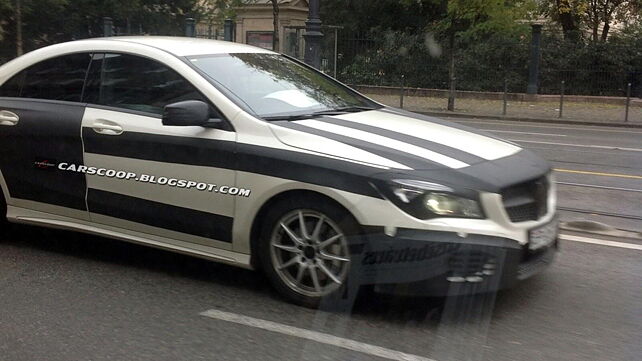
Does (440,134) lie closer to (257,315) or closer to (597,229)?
(257,315)

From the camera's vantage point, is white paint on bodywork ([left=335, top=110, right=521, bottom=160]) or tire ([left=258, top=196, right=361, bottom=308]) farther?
white paint on bodywork ([left=335, top=110, right=521, bottom=160])

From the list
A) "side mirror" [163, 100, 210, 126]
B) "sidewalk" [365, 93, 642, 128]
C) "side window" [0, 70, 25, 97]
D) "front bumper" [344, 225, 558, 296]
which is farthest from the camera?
"sidewalk" [365, 93, 642, 128]

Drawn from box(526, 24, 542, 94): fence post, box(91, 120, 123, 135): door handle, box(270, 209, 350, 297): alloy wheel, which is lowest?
box(270, 209, 350, 297): alloy wheel

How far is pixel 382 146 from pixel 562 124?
54.1 ft

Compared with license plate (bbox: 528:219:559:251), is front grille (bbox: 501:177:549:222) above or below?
above

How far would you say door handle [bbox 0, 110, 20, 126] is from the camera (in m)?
5.39

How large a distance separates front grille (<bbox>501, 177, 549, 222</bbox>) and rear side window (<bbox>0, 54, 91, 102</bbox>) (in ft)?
10.3

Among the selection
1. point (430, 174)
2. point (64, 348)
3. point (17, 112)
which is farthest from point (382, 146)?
point (17, 112)

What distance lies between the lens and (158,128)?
4.82 metres

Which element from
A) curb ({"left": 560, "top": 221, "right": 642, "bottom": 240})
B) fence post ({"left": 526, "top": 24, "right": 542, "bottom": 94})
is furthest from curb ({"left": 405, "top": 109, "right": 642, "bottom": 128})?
curb ({"left": 560, "top": 221, "right": 642, "bottom": 240})

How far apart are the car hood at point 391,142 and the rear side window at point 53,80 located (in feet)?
5.61

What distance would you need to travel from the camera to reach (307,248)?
436 centimetres

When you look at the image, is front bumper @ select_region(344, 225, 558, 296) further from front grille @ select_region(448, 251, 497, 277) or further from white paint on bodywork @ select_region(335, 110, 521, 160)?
white paint on bodywork @ select_region(335, 110, 521, 160)

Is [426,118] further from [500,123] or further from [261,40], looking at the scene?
[261,40]
